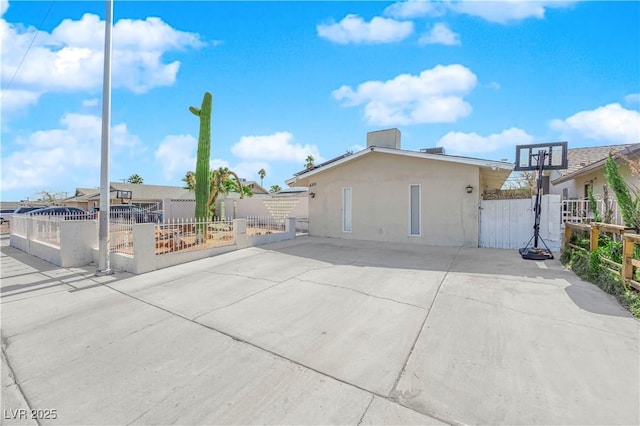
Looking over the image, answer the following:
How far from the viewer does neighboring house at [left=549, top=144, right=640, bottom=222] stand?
333 inches

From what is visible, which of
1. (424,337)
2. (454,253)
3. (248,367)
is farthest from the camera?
(454,253)

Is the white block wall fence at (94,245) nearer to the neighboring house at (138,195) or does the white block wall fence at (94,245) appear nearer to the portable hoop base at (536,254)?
the portable hoop base at (536,254)

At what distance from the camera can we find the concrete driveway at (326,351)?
8.21 feet

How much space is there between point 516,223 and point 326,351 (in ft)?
29.6

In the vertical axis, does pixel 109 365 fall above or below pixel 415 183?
below

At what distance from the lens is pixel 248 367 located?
313cm

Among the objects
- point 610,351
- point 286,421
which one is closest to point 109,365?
point 286,421

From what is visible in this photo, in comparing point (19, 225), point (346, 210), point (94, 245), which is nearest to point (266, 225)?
point (346, 210)

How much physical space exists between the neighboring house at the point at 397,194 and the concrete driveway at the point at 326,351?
3973 mm

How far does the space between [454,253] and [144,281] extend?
27.1ft

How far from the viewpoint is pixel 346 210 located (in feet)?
41.1

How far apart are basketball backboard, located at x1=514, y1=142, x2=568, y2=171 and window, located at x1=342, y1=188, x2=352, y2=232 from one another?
6.17 m

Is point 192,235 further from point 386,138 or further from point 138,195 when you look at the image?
point 138,195

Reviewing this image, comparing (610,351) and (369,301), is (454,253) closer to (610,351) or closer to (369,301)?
(369,301)
